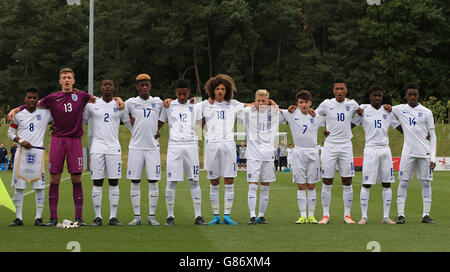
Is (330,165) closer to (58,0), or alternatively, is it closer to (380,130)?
(380,130)

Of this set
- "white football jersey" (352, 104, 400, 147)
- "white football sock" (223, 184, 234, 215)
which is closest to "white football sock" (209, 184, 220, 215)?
"white football sock" (223, 184, 234, 215)

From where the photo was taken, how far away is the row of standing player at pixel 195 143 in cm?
1082

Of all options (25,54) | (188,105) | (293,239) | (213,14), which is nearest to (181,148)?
(188,105)

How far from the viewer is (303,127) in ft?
36.7

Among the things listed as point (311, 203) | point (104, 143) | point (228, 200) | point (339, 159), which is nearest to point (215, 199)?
point (228, 200)

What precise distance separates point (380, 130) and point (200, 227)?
3.45 m

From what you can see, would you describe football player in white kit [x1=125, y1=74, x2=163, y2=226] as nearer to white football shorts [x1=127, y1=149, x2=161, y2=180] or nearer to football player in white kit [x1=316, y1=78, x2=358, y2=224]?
white football shorts [x1=127, y1=149, x2=161, y2=180]

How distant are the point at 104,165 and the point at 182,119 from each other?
1.45 m

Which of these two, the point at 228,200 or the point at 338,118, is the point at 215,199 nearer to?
the point at 228,200

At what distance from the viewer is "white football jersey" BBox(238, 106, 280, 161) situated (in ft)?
36.2

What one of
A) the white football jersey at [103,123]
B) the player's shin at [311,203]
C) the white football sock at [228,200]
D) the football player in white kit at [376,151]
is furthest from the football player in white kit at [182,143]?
the football player in white kit at [376,151]

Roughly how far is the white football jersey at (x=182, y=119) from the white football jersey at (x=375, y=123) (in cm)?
272

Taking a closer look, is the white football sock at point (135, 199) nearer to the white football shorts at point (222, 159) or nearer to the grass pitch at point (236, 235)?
the grass pitch at point (236, 235)

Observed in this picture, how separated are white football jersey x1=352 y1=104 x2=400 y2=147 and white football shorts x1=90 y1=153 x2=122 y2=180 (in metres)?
4.03
